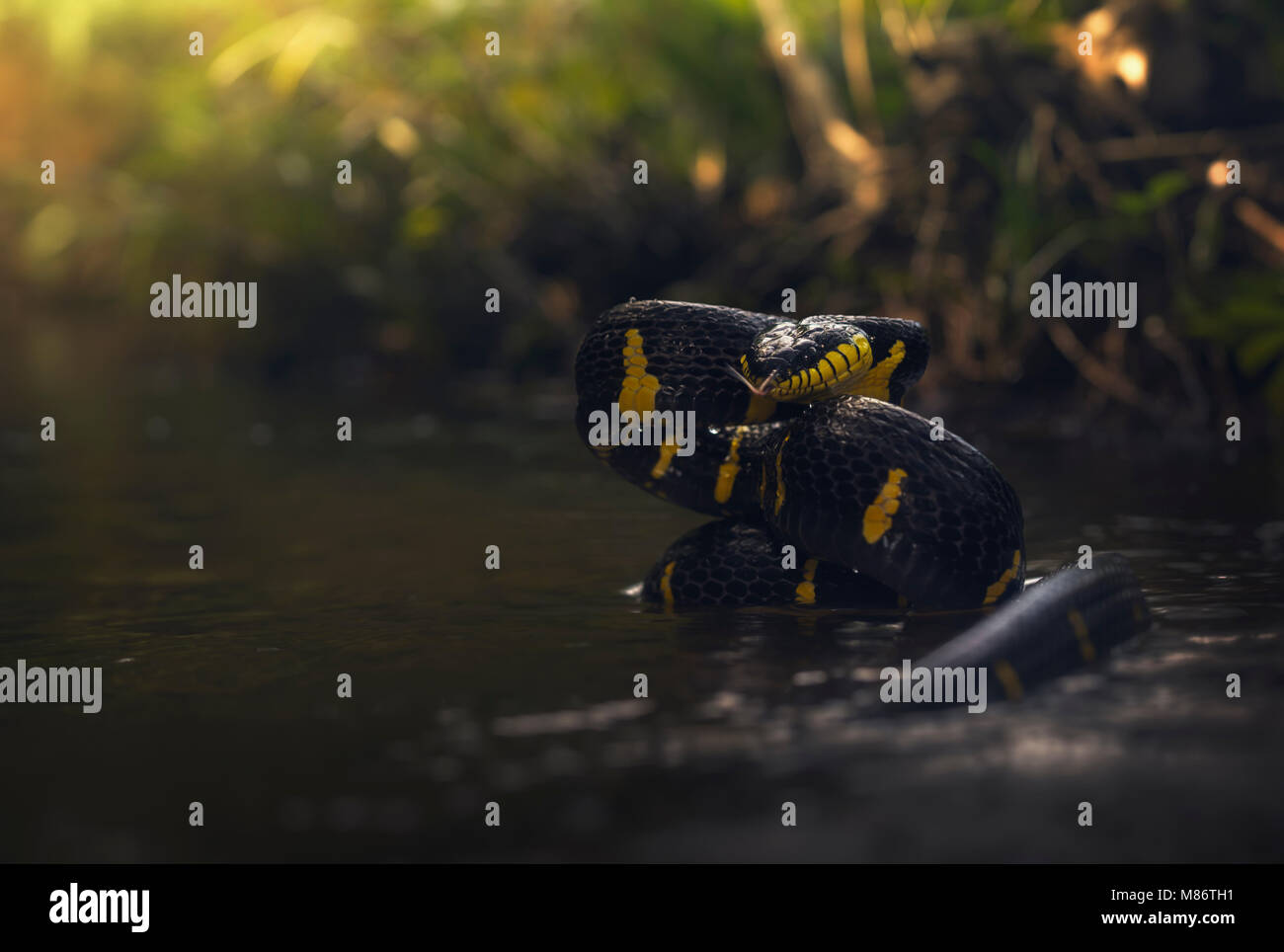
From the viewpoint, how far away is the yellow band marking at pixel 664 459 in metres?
6.50

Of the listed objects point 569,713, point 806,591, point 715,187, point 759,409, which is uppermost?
point 715,187

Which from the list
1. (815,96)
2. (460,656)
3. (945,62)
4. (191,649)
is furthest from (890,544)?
(815,96)

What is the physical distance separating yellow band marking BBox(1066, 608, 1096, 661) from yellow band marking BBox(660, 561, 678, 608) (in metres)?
1.59

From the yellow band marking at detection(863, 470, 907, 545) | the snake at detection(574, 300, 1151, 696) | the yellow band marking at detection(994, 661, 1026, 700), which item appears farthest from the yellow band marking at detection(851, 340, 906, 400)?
the yellow band marking at detection(994, 661, 1026, 700)

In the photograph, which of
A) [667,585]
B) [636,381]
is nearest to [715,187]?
[636,381]

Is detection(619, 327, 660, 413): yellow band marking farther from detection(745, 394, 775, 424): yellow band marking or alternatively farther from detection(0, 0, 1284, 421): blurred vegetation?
detection(0, 0, 1284, 421): blurred vegetation

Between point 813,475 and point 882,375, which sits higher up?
point 882,375

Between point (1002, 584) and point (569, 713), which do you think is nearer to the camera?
point (569, 713)

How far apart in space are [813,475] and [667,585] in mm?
752

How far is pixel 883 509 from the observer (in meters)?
A: 5.73

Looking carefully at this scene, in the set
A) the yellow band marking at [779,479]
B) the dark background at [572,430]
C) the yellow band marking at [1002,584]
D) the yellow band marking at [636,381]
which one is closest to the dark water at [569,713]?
the dark background at [572,430]

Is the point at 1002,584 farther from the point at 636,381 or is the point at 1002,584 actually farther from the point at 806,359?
the point at 636,381

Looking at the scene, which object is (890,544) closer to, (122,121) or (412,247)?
(412,247)

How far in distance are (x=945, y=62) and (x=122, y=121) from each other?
2292 cm
